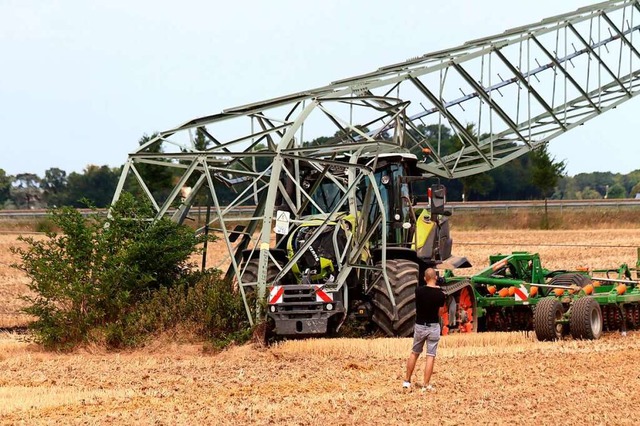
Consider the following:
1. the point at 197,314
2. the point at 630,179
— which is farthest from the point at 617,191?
the point at 197,314

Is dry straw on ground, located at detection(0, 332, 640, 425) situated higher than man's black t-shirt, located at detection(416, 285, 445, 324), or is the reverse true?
man's black t-shirt, located at detection(416, 285, 445, 324)

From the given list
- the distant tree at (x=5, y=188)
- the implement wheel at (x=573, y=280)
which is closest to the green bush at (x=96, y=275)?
the implement wheel at (x=573, y=280)

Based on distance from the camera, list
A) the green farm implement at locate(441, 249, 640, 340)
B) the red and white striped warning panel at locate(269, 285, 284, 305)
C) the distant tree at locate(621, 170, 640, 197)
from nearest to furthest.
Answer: the red and white striped warning panel at locate(269, 285, 284, 305)
the green farm implement at locate(441, 249, 640, 340)
the distant tree at locate(621, 170, 640, 197)

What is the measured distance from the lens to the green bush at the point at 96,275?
16.6m

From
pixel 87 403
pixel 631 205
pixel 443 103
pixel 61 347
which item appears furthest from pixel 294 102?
pixel 631 205

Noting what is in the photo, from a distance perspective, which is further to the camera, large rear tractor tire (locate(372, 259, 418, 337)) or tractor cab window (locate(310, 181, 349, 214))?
tractor cab window (locate(310, 181, 349, 214))

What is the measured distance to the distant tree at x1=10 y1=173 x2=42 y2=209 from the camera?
272 ft

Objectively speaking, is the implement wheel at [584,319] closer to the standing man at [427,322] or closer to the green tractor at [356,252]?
the green tractor at [356,252]

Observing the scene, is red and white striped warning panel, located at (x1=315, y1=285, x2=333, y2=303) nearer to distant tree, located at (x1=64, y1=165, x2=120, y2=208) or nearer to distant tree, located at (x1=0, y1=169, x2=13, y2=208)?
A: distant tree, located at (x1=64, y1=165, x2=120, y2=208)

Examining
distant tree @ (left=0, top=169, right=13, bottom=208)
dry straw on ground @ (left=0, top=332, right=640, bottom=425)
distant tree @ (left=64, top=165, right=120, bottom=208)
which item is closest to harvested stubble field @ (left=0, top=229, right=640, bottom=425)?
dry straw on ground @ (left=0, top=332, right=640, bottom=425)

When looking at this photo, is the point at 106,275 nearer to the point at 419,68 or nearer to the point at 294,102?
the point at 294,102

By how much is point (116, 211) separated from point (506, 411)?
8371mm

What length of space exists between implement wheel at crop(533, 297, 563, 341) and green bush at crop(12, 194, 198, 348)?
17.5 ft

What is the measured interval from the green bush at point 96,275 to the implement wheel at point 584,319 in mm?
5862
